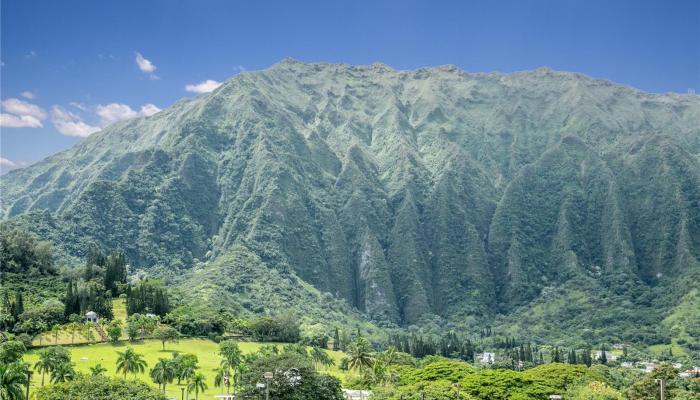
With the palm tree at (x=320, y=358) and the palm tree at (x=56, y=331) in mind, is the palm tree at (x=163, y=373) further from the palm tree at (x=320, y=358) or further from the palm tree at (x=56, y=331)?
the palm tree at (x=320, y=358)

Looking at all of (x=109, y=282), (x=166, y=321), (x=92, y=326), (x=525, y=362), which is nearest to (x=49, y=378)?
(x=92, y=326)

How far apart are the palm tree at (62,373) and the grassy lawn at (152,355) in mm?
5241

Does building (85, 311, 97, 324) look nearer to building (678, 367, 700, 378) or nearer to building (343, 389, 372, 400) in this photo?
building (343, 389, 372, 400)

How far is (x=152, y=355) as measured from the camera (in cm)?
13462

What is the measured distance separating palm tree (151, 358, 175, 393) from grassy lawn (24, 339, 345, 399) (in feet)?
9.23

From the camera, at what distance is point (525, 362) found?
655 feet

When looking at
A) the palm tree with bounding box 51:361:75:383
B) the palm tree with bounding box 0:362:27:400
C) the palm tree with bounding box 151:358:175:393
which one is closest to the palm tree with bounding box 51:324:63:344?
the palm tree with bounding box 151:358:175:393

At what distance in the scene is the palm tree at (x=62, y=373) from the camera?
98.5 meters

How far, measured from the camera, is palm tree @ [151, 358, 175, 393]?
357 ft

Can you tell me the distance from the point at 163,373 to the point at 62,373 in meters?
15.4

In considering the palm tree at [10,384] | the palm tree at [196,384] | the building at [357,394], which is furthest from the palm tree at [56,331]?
the building at [357,394]

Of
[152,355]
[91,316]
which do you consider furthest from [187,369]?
[91,316]

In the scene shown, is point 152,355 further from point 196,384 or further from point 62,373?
point 62,373

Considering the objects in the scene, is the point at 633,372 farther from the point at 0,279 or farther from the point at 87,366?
the point at 0,279
